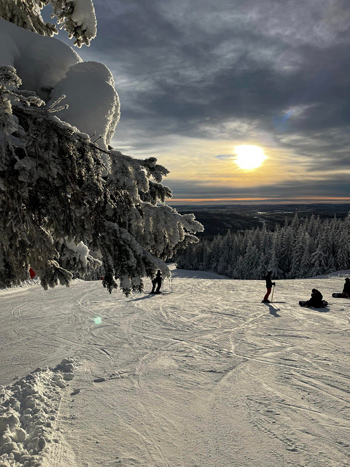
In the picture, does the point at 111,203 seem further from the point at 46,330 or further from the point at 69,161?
the point at 46,330

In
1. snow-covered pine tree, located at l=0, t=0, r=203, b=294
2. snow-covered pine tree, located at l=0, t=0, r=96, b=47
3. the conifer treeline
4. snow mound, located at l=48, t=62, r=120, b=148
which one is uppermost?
snow-covered pine tree, located at l=0, t=0, r=96, b=47

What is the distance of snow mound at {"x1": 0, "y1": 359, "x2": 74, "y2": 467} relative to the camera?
409cm

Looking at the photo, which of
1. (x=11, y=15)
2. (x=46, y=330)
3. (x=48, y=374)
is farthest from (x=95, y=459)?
(x=11, y=15)

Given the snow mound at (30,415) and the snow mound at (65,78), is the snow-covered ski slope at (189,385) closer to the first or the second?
the snow mound at (30,415)

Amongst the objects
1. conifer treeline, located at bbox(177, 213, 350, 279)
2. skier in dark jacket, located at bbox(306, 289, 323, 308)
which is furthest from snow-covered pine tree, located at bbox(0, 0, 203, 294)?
conifer treeline, located at bbox(177, 213, 350, 279)

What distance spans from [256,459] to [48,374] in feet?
16.4

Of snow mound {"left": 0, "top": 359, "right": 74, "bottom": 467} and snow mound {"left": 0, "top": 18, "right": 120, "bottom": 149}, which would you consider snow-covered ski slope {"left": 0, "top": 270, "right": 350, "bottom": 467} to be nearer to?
snow mound {"left": 0, "top": 359, "right": 74, "bottom": 467}

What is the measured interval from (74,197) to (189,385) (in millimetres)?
4978

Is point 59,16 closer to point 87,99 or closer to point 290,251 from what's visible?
point 87,99

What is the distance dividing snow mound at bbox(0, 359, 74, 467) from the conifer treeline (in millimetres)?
38487

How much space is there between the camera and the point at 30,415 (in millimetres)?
4965

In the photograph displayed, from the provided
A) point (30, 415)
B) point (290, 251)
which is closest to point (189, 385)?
point (30, 415)

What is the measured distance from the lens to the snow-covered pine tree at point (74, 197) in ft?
9.59

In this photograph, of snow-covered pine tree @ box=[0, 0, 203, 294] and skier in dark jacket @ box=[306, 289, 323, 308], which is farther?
skier in dark jacket @ box=[306, 289, 323, 308]
